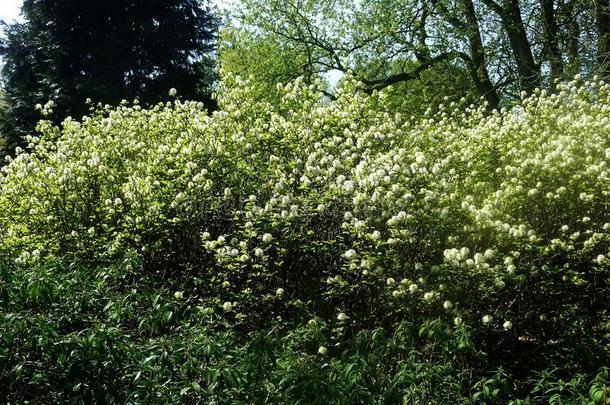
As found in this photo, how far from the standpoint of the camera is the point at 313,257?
18.3ft

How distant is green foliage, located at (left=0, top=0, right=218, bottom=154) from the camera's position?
1605 centimetres

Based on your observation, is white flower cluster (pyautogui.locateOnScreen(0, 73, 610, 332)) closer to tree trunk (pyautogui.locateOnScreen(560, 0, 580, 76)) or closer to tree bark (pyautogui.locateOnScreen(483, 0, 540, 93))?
tree bark (pyautogui.locateOnScreen(483, 0, 540, 93))

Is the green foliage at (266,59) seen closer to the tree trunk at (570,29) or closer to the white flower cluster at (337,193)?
the tree trunk at (570,29)

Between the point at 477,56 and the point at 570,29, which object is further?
the point at 477,56

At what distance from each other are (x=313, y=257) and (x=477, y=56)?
41.2ft

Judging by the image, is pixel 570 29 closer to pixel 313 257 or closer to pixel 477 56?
pixel 477 56

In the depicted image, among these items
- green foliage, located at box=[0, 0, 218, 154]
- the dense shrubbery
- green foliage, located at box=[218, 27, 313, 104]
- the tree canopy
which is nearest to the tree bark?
the tree canopy

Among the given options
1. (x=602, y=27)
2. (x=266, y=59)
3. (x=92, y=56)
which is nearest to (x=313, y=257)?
(x=602, y=27)

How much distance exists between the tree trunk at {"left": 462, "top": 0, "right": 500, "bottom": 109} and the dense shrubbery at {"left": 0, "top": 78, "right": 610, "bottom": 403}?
8933 millimetres

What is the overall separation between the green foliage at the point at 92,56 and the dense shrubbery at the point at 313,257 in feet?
32.2

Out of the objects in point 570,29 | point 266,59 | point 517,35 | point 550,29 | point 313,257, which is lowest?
point 313,257

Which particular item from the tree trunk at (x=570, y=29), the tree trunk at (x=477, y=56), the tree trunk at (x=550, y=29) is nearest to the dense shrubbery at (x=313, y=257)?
the tree trunk at (x=570, y=29)

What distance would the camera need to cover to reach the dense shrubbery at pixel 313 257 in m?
3.32

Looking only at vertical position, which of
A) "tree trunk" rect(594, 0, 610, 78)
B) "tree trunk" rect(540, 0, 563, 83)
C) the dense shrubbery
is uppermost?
"tree trunk" rect(540, 0, 563, 83)
